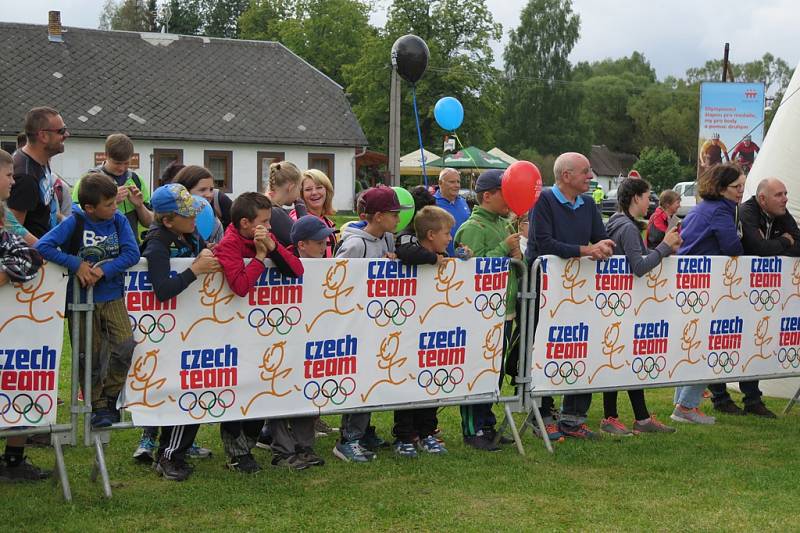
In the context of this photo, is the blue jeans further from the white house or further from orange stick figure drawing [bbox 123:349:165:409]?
the white house

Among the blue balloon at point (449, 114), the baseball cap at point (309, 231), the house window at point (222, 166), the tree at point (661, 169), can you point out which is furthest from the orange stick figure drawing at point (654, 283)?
the tree at point (661, 169)

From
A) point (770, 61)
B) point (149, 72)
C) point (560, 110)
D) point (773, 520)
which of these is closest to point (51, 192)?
point (773, 520)

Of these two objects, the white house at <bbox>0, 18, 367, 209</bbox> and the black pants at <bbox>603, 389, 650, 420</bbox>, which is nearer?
the black pants at <bbox>603, 389, 650, 420</bbox>

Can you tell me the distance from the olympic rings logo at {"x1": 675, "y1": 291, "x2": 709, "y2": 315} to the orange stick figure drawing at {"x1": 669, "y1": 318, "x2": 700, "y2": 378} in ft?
0.32

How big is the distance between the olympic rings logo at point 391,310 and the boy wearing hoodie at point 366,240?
0.32 metres

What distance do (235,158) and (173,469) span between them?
1598 inches

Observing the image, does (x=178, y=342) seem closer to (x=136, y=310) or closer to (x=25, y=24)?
(x=136, y=310)

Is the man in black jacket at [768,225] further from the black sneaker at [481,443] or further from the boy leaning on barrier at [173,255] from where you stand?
the boy leaning on barrier at [173,255]

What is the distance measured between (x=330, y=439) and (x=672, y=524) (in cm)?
292

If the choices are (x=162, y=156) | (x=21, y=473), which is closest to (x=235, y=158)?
(x=162, y=156)

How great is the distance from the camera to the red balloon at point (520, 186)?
7.13 meters

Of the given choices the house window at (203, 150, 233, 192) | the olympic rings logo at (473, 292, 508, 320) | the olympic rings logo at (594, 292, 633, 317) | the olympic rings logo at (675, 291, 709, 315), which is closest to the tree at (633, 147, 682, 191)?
the house window at (203, 150, 233, 192)

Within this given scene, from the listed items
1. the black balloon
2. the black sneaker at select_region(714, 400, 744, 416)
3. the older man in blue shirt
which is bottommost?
the black sneaker at select_region(714, 400, 744, 416)

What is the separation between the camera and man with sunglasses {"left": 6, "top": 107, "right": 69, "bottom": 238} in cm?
642
